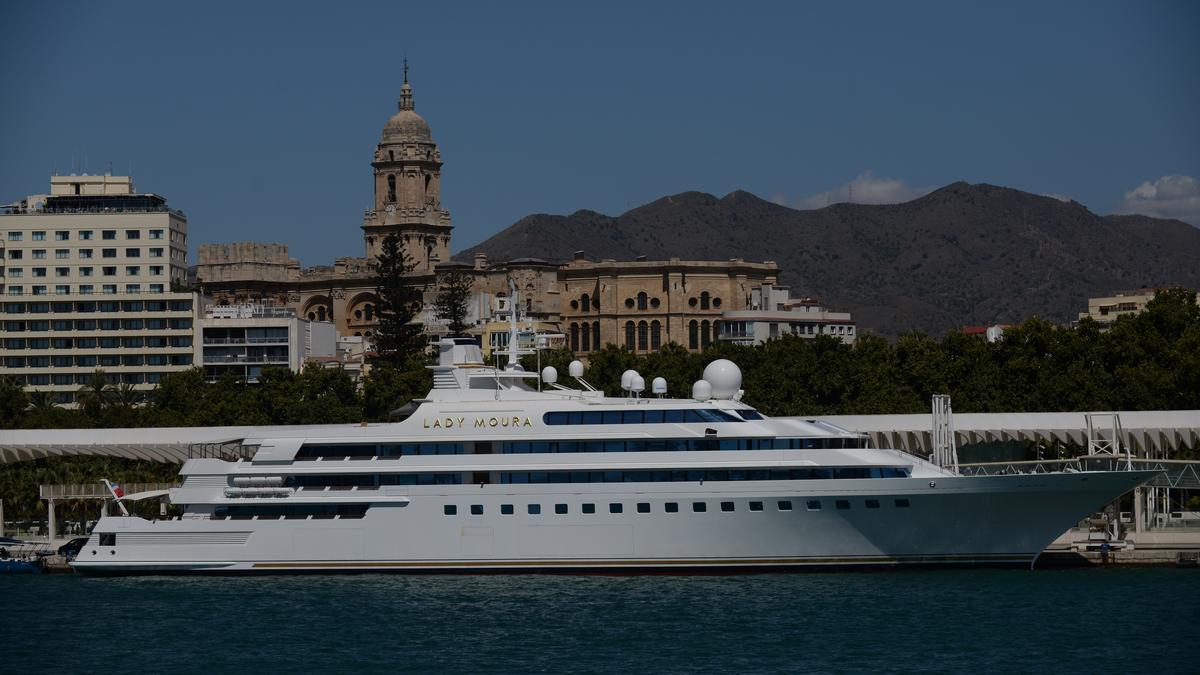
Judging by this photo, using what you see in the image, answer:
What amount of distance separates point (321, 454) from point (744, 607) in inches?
524

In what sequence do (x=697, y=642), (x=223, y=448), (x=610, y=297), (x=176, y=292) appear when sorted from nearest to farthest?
(x=697, y=642) < (x=223, y=448) < (x=176, y=292) < (x=610, y=297)

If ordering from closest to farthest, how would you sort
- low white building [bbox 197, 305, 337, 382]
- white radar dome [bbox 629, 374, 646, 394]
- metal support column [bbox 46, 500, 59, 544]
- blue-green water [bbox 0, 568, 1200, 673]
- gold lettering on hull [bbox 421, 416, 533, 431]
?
blue-green water [bbox 0, 568, 1200, 673], gold lettering on hull [bbox 421, 416, 533, 431], white radar dome [bbox 629, 374, 646, 394], metal support column [bbox 46, 500, 59, 544], low white building [bbox 197, 305, 337, 382]

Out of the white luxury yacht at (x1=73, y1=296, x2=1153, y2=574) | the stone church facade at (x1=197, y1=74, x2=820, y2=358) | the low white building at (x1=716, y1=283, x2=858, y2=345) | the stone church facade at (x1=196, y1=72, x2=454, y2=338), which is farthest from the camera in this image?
the stone church facade at (x1=196, y1=72, x2=454, y2=338)

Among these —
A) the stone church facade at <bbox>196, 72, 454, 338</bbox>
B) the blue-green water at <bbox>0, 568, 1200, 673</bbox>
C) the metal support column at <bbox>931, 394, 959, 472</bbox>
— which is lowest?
the blue-green water at <bbox>0, 568, 1200, 673</bbox>

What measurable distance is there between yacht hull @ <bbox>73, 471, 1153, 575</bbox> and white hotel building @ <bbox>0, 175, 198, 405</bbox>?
2233 inches

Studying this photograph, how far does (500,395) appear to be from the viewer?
4816cm

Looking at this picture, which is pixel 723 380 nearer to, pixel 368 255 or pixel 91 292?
pixel 91 292

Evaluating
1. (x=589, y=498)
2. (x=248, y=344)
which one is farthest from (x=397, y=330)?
(x=589, y=498)

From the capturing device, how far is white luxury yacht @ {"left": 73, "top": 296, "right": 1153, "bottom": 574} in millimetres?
45594

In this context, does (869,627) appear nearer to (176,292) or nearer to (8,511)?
(8,511)

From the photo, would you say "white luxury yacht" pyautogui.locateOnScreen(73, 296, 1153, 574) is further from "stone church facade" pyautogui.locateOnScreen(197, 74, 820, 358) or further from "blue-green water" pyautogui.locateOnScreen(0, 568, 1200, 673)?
"stone church facade" pyautogui.locateOnScreen(197, 74, 820, 358)

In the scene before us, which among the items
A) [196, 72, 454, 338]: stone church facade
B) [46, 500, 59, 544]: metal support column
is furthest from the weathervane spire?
[46, 500, 59, 544]: metal support column

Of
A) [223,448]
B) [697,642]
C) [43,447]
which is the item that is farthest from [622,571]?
[43,447]

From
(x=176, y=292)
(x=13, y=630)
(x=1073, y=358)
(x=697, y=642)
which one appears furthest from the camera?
(x=176, y=292)
